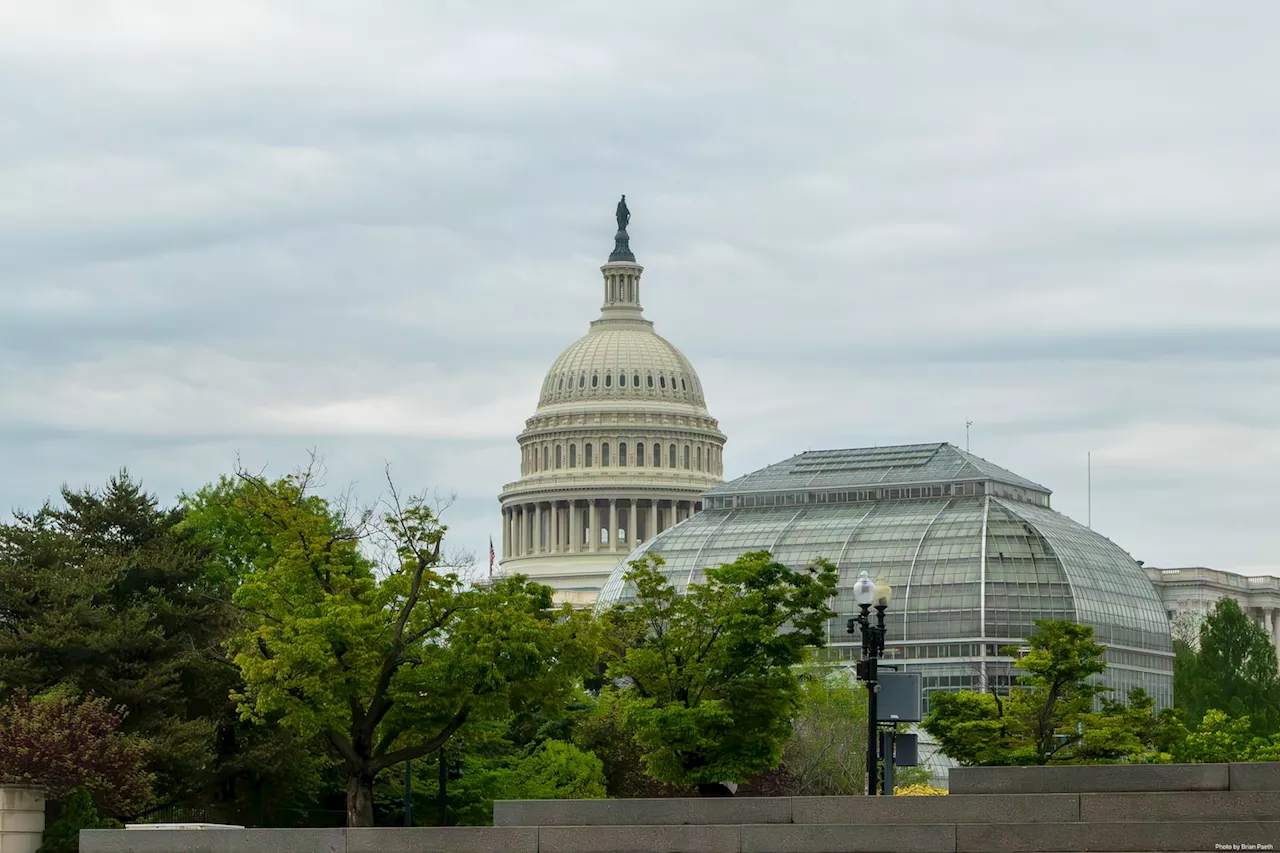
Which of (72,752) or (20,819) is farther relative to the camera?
(72,752)

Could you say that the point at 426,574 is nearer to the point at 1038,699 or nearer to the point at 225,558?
the point at 1038,699

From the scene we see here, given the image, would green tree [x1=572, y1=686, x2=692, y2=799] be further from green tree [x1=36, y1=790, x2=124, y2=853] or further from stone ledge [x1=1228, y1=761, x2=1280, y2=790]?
stone ledge [x1=1228, y1=761, x2=1280, y2=790]

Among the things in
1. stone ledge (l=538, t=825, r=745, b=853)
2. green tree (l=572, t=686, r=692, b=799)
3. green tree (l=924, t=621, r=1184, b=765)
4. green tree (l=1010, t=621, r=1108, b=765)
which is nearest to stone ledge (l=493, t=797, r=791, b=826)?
stone ledge (l=538, t=825, r=745, b=853)

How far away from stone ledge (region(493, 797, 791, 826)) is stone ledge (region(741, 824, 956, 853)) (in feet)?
4.83

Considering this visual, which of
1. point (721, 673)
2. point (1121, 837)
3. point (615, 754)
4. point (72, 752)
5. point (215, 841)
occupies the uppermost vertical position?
point (721, 673)

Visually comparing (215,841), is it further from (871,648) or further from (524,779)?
(524,779)

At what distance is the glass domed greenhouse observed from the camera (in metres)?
131

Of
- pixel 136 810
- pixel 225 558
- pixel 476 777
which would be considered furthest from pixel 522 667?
pixel 225 558

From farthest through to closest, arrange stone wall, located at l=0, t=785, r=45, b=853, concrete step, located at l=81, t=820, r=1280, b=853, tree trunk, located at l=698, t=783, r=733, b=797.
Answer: tree trunk, located at l=698, t=783, r=733, b=797 < stone wall, located at l=0, t=785, r=45, b=853 < concrete step, located at l=81, t=820, r=1280, b=853

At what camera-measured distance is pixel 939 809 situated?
1356 inches

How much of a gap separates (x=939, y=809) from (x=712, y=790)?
95.7ft

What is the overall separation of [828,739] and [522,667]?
1418 inches

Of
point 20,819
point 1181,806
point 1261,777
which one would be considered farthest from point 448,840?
point 20,819

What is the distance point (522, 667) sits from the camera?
54750 mm
